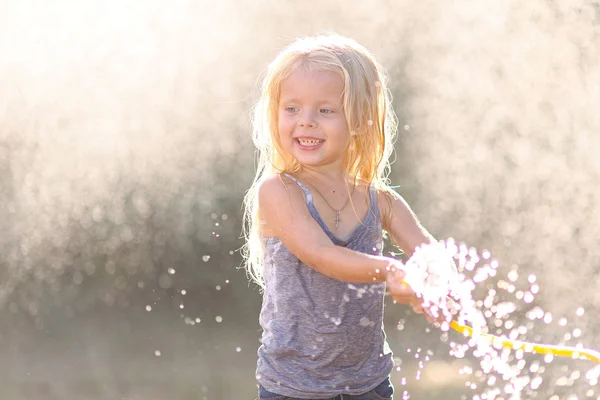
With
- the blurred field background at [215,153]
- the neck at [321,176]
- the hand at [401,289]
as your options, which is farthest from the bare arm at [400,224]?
the blurred field background at [215,153]

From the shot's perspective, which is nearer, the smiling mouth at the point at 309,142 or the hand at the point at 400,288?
Result: the hand at the point at 400,288

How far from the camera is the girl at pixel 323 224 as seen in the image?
2.22 meters

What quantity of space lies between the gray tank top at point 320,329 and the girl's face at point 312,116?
0.07 m

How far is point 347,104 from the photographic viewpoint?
2.30 metres

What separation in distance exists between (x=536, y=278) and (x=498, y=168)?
0.55m

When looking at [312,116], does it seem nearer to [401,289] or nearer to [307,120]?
[307,120]

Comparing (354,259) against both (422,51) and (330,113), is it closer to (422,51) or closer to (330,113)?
(330,113)

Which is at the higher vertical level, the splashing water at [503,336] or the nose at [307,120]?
the nose at [307,120]

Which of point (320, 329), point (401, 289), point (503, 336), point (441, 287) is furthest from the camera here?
point (503, 336)

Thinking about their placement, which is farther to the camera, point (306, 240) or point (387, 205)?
point (387, 205)

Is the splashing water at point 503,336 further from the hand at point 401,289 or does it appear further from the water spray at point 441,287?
the hand at point 401,289

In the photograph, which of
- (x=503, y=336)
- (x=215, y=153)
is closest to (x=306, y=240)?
(x=503, y=336)

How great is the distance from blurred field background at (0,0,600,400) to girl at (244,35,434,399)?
2347 millimetres

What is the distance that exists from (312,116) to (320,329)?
1.49 feet
